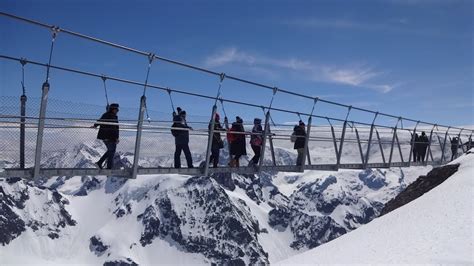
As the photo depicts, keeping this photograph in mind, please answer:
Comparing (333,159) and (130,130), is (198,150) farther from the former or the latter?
(333,159)

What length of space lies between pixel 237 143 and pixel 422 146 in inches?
607

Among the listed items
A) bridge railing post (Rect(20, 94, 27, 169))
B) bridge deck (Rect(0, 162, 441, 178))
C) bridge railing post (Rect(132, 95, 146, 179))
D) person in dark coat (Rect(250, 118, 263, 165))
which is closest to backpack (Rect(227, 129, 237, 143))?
person in dark coat (Rect(250, 118, 263, 165))

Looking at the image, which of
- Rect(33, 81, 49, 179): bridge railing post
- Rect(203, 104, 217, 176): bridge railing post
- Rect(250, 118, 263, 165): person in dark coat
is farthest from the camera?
Rect(250, 118, 263, 165): person in dark coat

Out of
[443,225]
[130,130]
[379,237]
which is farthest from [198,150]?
[443,225]

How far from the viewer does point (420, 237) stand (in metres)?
10.3

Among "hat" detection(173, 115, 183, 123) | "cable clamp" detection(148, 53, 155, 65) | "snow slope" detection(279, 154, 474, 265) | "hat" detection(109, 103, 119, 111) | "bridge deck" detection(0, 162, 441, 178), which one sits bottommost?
"snow slope" detection(279, 154, 474, 265)

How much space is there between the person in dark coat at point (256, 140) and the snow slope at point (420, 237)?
16.0 feet

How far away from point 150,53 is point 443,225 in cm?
748

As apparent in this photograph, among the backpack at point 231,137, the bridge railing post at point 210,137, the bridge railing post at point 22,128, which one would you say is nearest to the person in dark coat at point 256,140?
the backpack at point 231,137

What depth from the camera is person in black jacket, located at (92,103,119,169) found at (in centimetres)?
1245

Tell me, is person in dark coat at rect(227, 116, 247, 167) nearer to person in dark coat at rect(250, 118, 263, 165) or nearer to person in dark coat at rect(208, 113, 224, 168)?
person in dark coat at rect(250, 118, 263, 165)

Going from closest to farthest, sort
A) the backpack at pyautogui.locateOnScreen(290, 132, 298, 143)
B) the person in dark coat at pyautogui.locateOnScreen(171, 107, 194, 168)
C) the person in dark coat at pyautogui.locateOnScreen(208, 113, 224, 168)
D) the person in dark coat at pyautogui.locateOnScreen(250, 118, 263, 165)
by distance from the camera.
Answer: the person in dark coat at pyautogui.locateOnScreen(171, 107, 194, 168) < the person in dark coat at pyautogui.locateOnScreen(208, 113, 224, 168) < the person in dark coat at pyautogui.locateOnScreen(250, 118, 263, 165) < the backpack at pyautogui.locateOnScreen(290, 132, 298, 143)

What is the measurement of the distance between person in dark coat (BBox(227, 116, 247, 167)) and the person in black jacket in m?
4.71

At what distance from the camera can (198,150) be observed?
1511cm
